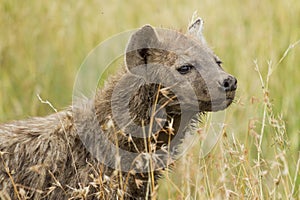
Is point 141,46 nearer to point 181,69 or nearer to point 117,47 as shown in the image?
point 181,69

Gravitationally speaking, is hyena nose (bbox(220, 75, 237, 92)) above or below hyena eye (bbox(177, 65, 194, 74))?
below

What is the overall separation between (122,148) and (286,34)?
3.46 metres

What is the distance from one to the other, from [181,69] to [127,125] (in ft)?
1.54

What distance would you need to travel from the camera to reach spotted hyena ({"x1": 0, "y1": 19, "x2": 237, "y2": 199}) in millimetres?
4836

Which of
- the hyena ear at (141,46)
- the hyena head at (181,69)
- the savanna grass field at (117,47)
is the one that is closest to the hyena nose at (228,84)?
the hyena head at (181,69)

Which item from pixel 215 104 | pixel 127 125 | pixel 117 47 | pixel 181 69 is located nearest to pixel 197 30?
pixel 181 69

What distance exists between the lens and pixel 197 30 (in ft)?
17.9

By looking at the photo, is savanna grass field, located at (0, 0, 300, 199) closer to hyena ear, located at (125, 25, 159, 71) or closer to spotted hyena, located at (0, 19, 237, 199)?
spotted hyena, located at (0, 19, 237, 199)

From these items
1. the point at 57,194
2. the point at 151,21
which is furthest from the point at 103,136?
the point at 151,21

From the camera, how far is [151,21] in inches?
348

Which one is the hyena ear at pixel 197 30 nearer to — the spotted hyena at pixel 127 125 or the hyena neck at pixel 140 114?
the spotted hyena at pixel 127 125

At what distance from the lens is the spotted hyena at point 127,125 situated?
15.9 feet

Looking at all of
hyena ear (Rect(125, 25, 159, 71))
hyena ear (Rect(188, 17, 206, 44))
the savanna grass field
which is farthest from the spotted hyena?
the savanna grass field

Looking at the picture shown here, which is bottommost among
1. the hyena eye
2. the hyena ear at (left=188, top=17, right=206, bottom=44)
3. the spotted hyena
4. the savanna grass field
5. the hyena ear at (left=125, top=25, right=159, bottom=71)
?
the spotted hyena
